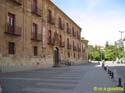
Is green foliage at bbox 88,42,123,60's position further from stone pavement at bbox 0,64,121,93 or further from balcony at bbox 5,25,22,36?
stone pavement at bbox 0,64,121,93

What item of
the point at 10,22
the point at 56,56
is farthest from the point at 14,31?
the point at 56,56

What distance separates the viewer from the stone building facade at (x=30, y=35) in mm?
27578

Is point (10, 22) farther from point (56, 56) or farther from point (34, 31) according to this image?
point (56, 56)

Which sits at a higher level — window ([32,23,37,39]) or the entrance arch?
window ([32,23,37,39])

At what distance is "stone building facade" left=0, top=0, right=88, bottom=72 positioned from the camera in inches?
1086

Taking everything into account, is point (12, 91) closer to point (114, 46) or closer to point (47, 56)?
point (47, 56)

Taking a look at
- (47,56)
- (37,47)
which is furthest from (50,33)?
(37,47)

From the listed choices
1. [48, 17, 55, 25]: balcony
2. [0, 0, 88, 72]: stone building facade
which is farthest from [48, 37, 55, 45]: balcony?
[48, 17, 55, 25]: balcony

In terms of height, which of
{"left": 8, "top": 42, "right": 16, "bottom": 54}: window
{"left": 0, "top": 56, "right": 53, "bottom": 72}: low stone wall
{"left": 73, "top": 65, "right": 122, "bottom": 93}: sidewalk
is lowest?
{"left": 73, "top": 65, "right": 122, "bottom": 93}: sidewalk

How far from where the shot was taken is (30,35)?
33750mm

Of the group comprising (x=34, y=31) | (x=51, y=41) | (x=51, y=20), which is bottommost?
(x=51, y=41)

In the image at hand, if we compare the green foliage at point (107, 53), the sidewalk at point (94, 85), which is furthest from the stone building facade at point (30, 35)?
the green foliage at point (107, 53)

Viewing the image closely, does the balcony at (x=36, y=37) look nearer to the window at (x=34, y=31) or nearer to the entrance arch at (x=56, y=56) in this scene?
the window at (x=34, y=31)

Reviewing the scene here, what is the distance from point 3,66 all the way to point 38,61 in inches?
410
